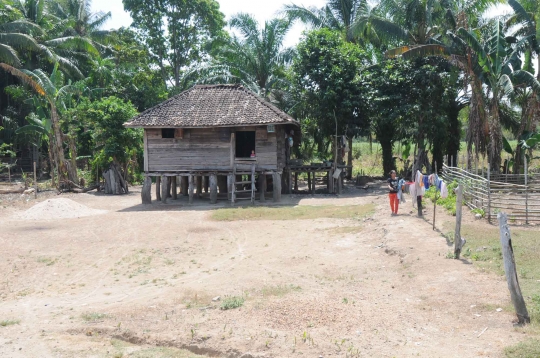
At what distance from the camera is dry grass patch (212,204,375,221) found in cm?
1596

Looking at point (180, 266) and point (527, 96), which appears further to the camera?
point (527, 96)

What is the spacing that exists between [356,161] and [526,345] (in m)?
33.7

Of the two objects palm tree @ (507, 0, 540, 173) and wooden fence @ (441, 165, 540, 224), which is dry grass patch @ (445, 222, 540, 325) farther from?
palm tree @ (507, 0, 540, 173)

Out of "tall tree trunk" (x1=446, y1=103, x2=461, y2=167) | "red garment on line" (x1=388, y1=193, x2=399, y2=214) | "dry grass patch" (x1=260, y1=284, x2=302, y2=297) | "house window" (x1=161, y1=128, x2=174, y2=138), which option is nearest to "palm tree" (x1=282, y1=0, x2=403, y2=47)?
"tall tree trunk" (x1=446, y1=103, x2=461, y2=167)

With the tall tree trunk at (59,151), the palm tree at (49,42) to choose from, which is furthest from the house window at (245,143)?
the palm tree at (49,42)

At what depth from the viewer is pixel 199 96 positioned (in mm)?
21812

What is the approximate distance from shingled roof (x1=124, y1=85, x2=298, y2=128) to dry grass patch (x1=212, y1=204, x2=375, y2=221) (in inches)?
140

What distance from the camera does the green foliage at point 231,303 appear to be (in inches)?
296

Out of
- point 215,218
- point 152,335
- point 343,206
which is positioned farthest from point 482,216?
point 152,335

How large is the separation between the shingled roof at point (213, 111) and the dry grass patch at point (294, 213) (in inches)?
140

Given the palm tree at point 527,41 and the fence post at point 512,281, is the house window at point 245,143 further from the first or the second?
the fence post at point 512,281

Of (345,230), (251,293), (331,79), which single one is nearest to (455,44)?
(331,79)

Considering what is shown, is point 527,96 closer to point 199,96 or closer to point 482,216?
point 482,216

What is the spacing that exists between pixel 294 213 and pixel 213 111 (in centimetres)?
610
